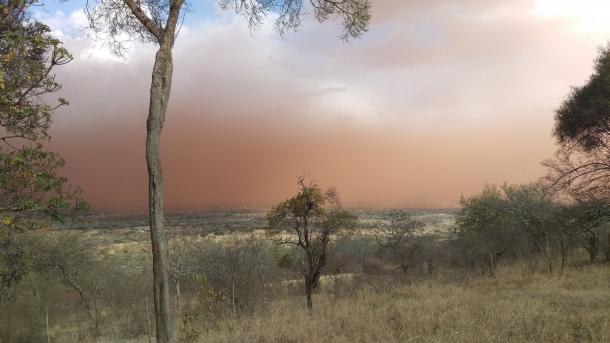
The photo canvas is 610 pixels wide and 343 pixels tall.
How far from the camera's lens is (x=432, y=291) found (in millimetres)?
18859

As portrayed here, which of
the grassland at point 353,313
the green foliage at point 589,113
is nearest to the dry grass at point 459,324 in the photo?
the grassland at point 353,313

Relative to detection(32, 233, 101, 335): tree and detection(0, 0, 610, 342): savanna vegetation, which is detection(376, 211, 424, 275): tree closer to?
detection(0, 0, 610, 342): savanna vegetation

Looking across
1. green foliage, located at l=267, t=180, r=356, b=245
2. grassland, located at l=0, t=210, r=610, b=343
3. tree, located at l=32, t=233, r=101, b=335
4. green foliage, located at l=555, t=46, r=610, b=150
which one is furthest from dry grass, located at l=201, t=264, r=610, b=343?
tree, located at l=32, t=233, r=101, b=335

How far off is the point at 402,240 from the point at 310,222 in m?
25.5

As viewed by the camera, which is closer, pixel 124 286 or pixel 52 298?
pixel 52 298

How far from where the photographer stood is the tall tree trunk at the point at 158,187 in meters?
5.83

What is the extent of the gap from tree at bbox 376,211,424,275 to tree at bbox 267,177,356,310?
21.2 metres

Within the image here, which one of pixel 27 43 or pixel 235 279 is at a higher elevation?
pixel 27 43

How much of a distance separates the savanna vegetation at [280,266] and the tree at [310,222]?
54 mm

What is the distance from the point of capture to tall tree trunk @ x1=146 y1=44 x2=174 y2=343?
583 centimetres

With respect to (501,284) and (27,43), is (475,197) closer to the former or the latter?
(501,284)

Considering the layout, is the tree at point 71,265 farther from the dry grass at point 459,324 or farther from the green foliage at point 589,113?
the green foliage at point 589,113

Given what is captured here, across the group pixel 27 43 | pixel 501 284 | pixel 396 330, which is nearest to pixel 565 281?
pixel 501 284

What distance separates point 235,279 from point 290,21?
51.0 ft
